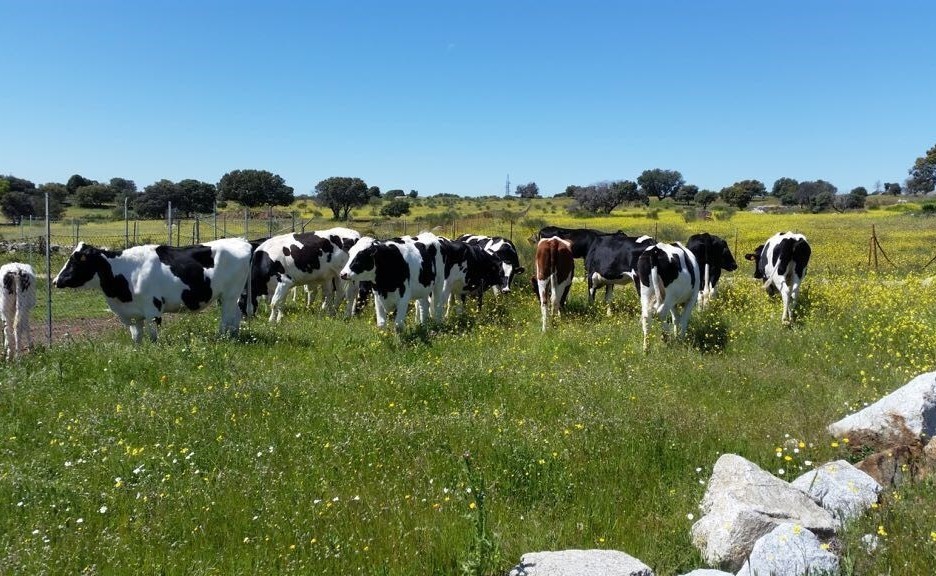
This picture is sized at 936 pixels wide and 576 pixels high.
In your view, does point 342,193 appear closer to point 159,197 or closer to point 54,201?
point 159,197

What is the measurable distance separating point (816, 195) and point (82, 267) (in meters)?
101

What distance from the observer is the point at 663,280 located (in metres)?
11.7

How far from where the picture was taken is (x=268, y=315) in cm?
1573

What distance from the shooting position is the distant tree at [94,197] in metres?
81.2

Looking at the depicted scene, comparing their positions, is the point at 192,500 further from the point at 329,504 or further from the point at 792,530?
the point at 792,530

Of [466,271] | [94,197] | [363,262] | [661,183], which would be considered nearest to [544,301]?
[466,271]

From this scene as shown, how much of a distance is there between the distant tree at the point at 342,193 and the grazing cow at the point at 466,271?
63.1 meters

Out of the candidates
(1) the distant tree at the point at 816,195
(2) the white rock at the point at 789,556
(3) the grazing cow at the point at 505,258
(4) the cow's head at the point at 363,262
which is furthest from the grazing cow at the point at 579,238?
(1) the distant tree at the point at 816,195

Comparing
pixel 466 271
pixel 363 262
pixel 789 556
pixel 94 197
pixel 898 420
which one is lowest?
pixel 789 556

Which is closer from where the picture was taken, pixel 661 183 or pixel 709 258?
pixel 709 258

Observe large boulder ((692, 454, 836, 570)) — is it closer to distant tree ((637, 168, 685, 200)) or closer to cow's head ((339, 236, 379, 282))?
cow's head ((339, 236, 379, 282))

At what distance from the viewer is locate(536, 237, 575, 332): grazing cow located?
553 inches

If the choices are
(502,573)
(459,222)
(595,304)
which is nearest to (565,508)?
(502,573)

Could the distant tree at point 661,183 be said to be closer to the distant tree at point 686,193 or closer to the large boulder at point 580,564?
the distant tree at point 686,193
